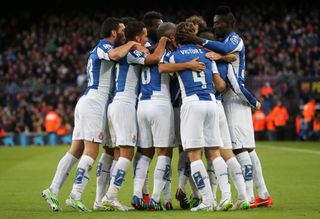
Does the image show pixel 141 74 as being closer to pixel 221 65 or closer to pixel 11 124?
pixel 221 65

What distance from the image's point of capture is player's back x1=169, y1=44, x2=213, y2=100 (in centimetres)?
1078

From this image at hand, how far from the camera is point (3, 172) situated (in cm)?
1875

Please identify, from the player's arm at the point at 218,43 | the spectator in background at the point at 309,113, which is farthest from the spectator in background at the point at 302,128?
the player's arm at the point at 218,43

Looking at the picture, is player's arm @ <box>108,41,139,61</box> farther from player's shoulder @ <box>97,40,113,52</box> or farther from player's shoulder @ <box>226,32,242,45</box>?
player's shoulder @ <box>226,32,242,45</box>

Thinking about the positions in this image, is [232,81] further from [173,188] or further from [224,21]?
[173,188]

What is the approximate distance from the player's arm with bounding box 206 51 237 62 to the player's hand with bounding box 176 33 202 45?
0.22 metres

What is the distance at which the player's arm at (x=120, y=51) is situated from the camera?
1110 cm

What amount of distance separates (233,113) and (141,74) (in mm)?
1393

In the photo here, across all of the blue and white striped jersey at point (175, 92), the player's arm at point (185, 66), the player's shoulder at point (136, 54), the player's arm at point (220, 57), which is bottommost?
the blue and white striped jersey at point (175, 92)

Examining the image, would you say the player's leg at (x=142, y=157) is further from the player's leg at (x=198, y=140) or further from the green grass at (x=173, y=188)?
the player's leg at (x=198, y=140)

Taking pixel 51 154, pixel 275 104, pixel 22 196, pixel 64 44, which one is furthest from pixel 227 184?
pixel 64 44

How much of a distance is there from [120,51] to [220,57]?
1351 mm

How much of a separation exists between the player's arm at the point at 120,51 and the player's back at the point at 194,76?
617mm

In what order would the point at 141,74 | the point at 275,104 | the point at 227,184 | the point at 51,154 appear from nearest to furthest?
1. the point at 227,184
2. the point at 141,74
3. the point at 51,154
4. the point at 275,104
